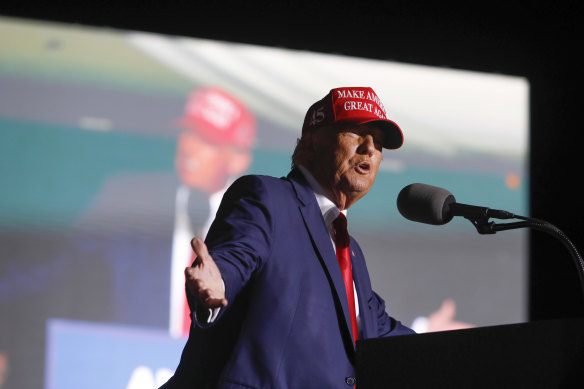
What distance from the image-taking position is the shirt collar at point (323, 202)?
1.76 metres

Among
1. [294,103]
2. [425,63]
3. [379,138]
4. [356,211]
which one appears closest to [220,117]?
[294,103]

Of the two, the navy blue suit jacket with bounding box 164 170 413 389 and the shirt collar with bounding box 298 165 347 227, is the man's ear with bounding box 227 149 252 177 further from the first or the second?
the navy blue suit jacket with bounding box 164 170 413 389

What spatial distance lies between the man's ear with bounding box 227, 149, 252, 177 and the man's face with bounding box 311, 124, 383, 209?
1315mm

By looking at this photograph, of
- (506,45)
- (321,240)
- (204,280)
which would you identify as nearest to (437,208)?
(321,240)

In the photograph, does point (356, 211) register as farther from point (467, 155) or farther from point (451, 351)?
point (451, 351)

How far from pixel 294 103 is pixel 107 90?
806 mm

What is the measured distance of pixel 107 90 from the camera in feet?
10.2

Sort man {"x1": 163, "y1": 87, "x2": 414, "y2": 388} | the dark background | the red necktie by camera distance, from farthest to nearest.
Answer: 1. the dark background
2. the red necktie
3. man {"x1": 163, "y1": 87, "x2": 414, "y2": 388}

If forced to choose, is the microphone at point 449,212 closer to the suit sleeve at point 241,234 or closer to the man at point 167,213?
the suit sleeve at point 241,234

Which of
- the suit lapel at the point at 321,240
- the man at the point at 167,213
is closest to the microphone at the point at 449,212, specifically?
the suit lapel at the point at 321,240

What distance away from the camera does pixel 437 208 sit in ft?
4.83

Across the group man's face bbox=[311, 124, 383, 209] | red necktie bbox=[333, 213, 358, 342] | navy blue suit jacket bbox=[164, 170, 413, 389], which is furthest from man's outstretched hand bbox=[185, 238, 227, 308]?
man's face bbox=[311, 124, 383, 209]

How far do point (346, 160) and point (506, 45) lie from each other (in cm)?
246

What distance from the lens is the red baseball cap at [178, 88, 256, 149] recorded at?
3.17 meters
